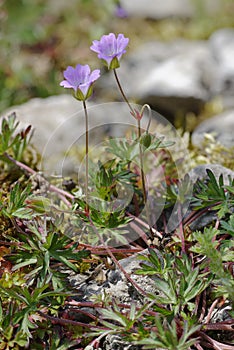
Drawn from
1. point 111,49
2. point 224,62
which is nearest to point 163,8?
point 224,62

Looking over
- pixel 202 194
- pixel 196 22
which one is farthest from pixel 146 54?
pixel 202 194

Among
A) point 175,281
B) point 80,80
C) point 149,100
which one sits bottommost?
point 149,100

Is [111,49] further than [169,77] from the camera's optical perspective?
No

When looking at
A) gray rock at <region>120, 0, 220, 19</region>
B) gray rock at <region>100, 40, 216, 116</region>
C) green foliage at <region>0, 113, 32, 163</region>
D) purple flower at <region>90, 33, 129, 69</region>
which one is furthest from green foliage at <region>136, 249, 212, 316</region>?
gray rock at <region>120, 0, 220, 19</region>

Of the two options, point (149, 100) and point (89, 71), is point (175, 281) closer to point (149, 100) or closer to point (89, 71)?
point (89, 71)

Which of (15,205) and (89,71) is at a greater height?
(89,71)

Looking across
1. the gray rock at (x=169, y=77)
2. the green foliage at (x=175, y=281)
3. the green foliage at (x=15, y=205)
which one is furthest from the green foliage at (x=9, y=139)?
the gray rock at (x=169, y=77)

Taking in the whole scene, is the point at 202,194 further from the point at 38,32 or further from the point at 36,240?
the point at 38,32

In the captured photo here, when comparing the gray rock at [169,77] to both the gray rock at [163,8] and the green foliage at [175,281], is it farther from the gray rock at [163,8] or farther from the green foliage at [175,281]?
the green foliage at [175,281]
